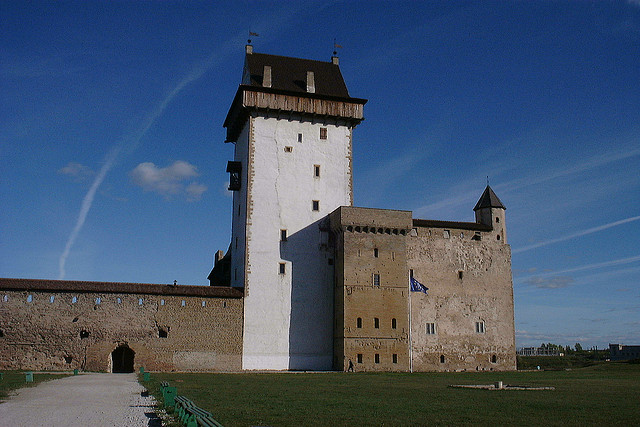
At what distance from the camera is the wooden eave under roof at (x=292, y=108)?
40594mm

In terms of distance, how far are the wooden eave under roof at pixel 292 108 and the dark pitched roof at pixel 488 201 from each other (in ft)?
37.1

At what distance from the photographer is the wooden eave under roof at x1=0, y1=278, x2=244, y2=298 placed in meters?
34.1

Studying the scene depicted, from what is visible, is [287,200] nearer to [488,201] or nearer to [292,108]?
[292,108]

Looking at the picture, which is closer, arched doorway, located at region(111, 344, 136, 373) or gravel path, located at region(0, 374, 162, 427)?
gravel path, located at region(0, 374, 162, 427)

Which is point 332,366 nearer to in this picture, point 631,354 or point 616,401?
point 616,401

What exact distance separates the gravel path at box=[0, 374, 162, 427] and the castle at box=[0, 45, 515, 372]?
524 inches

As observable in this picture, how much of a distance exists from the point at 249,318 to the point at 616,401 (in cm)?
2345

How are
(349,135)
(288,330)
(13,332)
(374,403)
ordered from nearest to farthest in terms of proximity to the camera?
(374,403), (13,332), (288,330), (349,135)

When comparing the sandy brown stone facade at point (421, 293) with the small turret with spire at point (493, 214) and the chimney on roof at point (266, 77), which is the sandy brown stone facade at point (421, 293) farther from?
the chimney on roof at point (266, 77)

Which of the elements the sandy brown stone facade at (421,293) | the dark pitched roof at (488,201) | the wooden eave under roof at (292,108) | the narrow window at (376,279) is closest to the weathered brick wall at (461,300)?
the sandy brown stone facade at (421,293)

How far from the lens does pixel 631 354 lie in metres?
86.1

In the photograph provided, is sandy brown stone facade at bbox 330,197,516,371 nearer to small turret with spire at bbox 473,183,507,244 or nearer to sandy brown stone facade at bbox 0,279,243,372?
→ small turret with spire at bbox 473,183,507,244

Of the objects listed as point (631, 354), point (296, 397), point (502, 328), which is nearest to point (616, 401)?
point (296, 397)

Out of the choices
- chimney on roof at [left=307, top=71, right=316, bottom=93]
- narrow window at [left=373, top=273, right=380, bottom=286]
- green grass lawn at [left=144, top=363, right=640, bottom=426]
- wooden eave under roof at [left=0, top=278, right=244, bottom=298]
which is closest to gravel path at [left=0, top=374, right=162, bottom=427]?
green grass lawn at [left=144, top=363, right=640, bottom=426]
